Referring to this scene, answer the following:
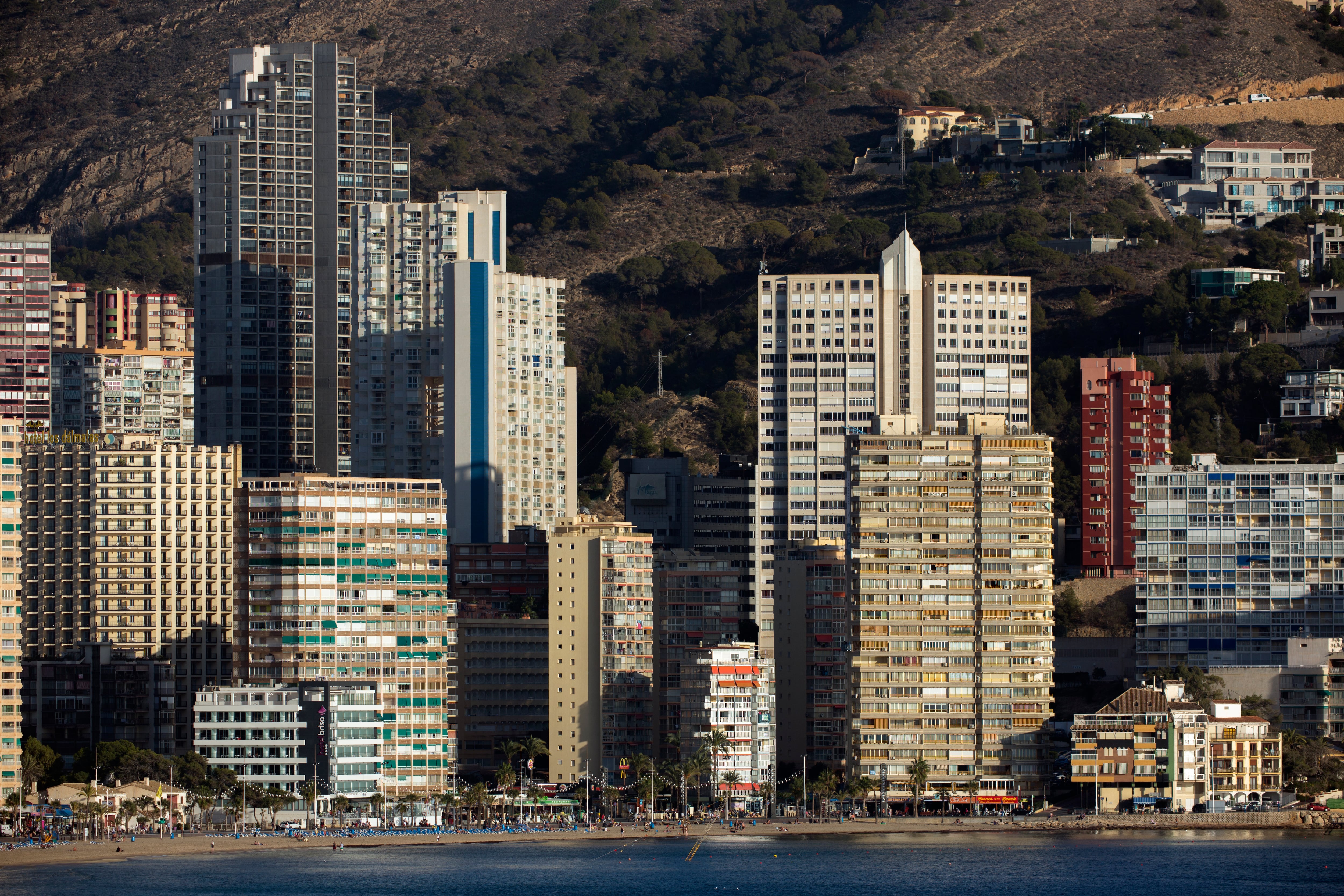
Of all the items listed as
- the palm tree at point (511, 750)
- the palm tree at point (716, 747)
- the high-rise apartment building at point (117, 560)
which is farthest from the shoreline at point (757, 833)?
the high-rise apartment building at point (117, 560)

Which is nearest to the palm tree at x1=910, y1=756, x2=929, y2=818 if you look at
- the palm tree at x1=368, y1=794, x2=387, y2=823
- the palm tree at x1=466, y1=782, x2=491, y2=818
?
the palm tree at x1=466, y1=782, x2=491, y2=818

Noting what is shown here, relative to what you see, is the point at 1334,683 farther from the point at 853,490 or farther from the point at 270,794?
the point at 270,794

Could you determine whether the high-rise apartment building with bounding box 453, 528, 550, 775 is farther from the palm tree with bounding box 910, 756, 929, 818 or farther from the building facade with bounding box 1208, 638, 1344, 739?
the building facade with bounding box 1208, 638, 1344, 739

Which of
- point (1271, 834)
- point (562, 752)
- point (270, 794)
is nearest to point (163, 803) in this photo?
point (270, 794)

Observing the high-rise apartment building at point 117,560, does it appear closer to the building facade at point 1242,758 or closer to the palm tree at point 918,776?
the palm tree at point 918,776

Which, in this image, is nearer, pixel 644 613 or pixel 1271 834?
pixel 1271 834

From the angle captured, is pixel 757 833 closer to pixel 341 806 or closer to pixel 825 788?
pixel 825 788
